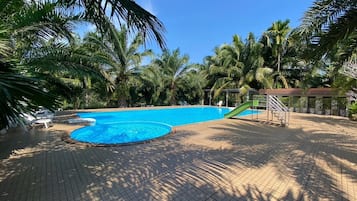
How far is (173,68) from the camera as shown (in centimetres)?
2328

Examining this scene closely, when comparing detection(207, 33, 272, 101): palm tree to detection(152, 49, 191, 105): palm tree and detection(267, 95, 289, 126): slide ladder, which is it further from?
detection(267, 95, 289, 126): slide ladder

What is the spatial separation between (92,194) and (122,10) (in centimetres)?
285

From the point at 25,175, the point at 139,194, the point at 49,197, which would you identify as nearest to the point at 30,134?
the point at 25,175

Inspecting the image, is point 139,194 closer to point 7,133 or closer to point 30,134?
point 30,134

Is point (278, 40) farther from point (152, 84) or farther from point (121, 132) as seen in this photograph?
point (121, 132)

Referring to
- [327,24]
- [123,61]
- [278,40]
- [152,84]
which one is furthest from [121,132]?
[278,40]

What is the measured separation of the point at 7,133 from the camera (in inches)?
310

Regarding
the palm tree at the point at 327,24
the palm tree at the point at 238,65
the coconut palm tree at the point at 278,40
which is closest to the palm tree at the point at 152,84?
the palm tree at the point at 238,65

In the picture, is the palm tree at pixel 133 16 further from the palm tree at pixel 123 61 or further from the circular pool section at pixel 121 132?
the palm tree at pixel 123 61

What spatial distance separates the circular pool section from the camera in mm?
8845

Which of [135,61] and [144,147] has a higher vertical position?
[135,61]

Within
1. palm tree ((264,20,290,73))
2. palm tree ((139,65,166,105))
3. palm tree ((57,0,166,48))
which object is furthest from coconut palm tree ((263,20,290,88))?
palm tree ((57,0,166,48))

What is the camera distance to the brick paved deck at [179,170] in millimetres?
3438

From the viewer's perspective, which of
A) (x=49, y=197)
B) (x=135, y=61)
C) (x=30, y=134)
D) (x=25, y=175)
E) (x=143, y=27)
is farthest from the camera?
(x=135, y=61)
